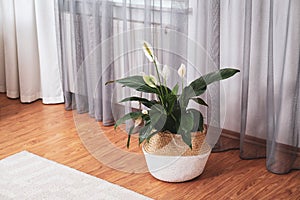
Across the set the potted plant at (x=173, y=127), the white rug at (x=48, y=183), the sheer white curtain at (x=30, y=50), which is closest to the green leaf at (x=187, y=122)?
the potted plant at (x=173, y=127)

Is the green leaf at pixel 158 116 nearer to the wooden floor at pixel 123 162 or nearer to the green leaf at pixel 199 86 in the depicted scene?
the green leaf at pixel 199 86

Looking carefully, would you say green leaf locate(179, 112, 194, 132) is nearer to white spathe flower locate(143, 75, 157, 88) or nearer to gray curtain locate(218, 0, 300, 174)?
white spathe flower locate(143, 75, 157, 88)

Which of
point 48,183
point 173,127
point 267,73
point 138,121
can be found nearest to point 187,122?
point 173,127

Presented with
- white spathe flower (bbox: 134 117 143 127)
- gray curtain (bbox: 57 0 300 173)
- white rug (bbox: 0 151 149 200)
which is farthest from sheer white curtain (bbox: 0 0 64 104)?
white spathe flower (bbox: 134 117 143 127)

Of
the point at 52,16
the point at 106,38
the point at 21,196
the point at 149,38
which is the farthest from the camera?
the point at 52,16

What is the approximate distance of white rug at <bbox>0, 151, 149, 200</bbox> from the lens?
8.15 feet

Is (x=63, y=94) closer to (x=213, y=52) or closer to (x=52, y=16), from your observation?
(x=52, y=16)

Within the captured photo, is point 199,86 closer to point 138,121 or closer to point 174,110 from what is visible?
point 174,110

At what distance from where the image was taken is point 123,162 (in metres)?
2.81

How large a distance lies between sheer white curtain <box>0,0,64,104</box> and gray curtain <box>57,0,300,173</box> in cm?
38

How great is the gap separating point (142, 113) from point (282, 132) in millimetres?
724

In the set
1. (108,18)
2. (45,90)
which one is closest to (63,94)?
(45,90)

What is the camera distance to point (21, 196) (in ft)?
8.16

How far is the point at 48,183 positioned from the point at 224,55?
1106 mm
